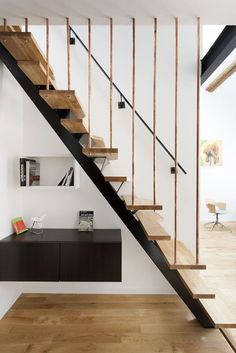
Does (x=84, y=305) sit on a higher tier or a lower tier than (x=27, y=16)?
lower

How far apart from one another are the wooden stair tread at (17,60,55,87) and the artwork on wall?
6.19m

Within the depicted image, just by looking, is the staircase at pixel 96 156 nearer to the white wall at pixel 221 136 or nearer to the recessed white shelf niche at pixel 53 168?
the recessed white shelf niche at pixel 53 168

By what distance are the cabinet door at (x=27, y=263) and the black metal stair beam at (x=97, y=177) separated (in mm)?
690

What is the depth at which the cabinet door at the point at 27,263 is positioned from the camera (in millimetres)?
2400

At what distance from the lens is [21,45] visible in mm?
1889

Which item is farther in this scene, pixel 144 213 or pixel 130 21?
pixel 144 213

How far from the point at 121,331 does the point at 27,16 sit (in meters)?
2.55

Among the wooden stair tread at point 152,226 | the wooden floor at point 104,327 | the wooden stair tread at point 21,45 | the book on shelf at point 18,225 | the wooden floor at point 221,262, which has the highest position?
the wooden stair tread at point 21,45

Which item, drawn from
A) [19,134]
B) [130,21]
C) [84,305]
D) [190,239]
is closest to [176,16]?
[130,21]

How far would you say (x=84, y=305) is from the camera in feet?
9.16

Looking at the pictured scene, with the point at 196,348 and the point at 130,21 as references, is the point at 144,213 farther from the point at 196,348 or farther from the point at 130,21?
the point at 130,21

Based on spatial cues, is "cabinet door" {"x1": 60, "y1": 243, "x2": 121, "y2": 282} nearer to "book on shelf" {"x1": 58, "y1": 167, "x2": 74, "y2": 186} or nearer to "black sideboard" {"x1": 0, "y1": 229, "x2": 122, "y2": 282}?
"black sideboard" {"x1": 0, "y1": 229, "x2": 122, "y2": 282}

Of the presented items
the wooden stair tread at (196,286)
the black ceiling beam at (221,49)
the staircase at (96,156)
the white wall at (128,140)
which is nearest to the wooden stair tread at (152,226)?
the staircase at (96,156)

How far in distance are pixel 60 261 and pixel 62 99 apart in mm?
1360
